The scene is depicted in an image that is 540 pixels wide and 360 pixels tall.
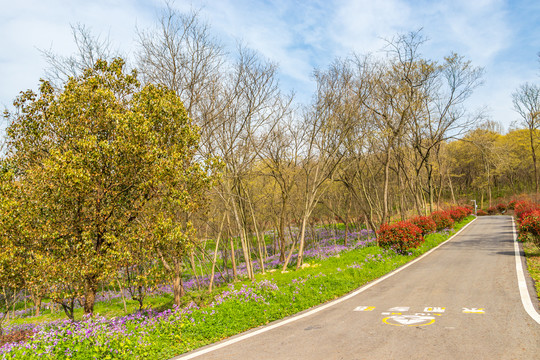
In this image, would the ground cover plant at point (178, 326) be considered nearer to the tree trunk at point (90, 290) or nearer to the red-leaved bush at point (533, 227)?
the tree trunk at point (90, 290)

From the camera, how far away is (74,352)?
16.6 feet

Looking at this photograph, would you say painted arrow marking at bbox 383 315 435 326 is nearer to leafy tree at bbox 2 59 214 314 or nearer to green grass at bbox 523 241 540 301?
green grass at bbox 523 241 540 301

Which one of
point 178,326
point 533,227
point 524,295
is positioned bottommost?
point 524,295

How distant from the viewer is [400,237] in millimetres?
14602

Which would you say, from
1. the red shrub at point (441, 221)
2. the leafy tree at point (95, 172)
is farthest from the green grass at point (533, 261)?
the leafy tree at point (95, 172)

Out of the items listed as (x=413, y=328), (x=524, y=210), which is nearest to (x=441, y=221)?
(x=524, y=210)

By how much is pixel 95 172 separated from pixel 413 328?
280 inches

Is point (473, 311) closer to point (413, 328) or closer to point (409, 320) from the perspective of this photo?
point (409, 320)

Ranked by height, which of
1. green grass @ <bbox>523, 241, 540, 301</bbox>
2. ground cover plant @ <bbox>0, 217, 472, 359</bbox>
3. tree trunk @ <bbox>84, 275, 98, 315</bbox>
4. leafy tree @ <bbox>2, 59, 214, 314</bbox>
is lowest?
green grass @ <bbox>523, 241, 540, 301</bbox>

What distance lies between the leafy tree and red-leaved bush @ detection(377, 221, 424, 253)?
9.79 meters

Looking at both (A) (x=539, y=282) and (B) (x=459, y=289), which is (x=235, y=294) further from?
(A) (x=539, y=282)

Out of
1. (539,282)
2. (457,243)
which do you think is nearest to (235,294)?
(539,282)

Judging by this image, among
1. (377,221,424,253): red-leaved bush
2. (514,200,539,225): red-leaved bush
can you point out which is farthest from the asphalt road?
(514,200,539,225): red-leaved bush

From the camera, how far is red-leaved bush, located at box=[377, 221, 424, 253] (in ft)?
47.8
